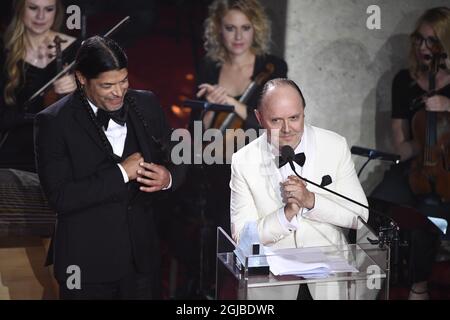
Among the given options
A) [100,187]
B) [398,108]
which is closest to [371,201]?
[398,108]

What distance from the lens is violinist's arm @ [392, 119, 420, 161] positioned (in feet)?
18.6

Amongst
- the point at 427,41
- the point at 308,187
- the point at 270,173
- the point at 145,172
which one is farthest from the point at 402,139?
the point at 145,172

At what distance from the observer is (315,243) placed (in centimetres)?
371

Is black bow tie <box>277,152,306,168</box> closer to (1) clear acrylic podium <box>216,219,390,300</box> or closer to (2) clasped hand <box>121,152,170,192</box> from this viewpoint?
(1) clear acrylic podium <box>216,219,390,300</box>

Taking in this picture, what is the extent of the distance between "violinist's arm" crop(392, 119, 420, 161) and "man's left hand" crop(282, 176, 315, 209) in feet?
7.84

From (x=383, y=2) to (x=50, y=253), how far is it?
126 inches

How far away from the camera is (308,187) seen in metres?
3.81

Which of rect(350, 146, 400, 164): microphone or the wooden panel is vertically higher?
rect(350, 146, 400, 164): microphone

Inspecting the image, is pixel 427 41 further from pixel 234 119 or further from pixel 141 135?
pixel 141 135

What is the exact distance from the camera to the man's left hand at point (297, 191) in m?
3.41

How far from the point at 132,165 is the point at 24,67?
1.94m

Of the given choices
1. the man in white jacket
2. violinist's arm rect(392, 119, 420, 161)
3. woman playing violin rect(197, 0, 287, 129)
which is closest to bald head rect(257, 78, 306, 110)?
the man in white jacket

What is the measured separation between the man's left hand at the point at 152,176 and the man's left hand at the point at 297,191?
0.62 m
